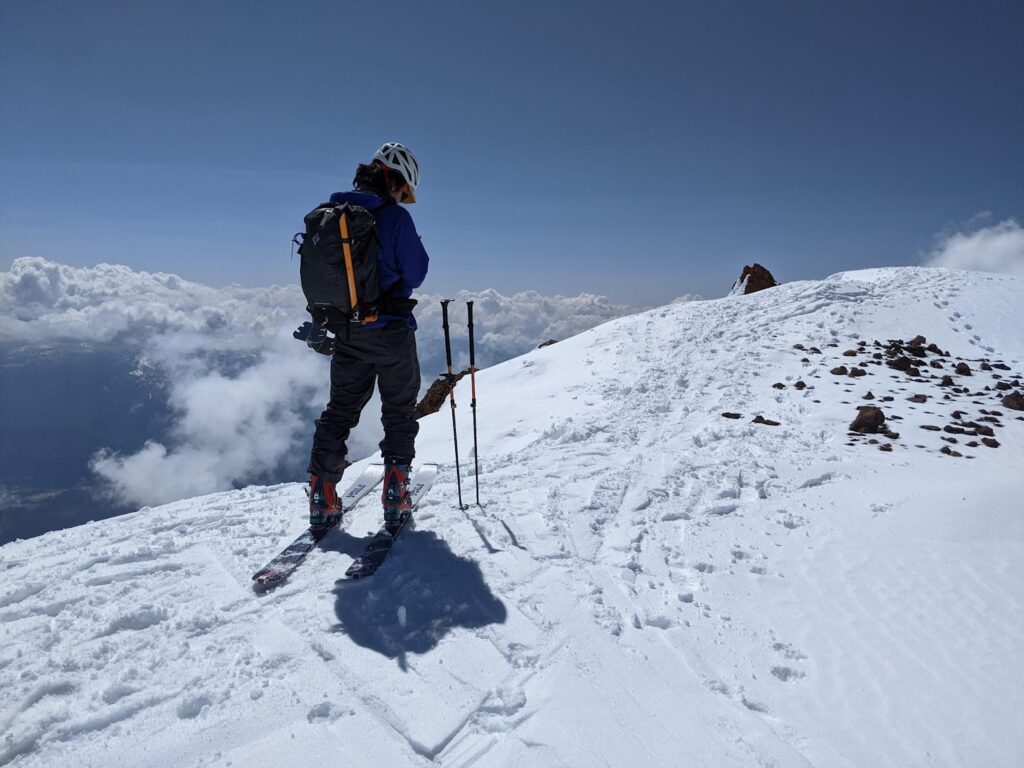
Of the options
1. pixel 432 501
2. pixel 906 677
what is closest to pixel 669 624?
pixel 906 677

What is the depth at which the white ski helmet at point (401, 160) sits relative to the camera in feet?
15.7

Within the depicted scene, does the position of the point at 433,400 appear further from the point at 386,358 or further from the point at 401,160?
the point at 401,160

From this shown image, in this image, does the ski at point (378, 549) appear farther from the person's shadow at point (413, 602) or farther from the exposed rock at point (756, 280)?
the exposed rock at point (756, 280)

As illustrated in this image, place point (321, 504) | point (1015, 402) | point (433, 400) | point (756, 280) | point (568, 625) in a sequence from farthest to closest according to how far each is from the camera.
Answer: point (756, 280) → point (433, 400) → point (1015, 402) → point (321, 504) → point (568, 625)

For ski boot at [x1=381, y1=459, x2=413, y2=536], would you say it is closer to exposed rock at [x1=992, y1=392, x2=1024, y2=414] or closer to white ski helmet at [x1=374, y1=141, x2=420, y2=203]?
white ski helmet at [x1=374, y1=141, x2=420, y2=203]

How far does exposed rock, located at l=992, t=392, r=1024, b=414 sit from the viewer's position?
9.75 meters

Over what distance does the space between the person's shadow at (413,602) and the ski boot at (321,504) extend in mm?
457

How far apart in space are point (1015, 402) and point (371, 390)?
12180 mm

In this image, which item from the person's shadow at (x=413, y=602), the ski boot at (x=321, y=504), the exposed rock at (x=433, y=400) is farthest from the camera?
the exposed rock at (x=433, y=400)

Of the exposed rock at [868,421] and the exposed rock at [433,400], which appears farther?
the exposed rock at [433,400]

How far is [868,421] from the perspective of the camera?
331 inches

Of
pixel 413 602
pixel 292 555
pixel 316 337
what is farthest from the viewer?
pixel 316 337

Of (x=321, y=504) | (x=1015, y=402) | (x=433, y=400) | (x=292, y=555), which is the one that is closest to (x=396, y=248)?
(x=321, y=504)

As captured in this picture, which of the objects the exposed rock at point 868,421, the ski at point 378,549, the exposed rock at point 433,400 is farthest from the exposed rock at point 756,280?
the ski at point 378,549
